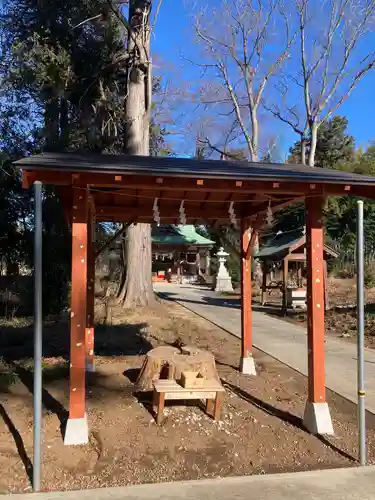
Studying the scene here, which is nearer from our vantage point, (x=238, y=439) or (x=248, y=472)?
(x=248, y=472)

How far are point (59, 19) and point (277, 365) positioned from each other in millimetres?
14634

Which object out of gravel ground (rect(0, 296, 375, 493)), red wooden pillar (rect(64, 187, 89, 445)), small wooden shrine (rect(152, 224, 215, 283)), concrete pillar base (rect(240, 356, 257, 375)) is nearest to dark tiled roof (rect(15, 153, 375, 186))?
red wooden pillar (rect(64, 187, 89, 445))

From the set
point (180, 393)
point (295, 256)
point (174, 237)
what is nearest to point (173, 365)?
point (180, 393)

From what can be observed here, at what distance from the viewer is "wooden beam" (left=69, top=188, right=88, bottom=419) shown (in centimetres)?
496

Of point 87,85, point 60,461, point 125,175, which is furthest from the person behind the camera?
point 87,85

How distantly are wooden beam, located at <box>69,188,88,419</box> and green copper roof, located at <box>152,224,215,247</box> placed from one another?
30738 millimetres

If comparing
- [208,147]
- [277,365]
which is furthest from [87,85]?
[208,147]

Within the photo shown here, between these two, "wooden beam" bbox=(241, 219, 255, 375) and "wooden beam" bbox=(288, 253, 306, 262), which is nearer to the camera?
"wooden beam" bbox=(241, 219, 255, 375)

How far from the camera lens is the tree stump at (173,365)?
6.27 meters

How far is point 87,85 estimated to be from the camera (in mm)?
17375

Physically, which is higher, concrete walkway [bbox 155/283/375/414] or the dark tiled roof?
the dark tiled roof

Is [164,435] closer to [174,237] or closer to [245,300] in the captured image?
[245,300]

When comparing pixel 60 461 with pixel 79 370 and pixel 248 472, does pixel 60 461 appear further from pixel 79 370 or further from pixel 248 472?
pixel 248 472

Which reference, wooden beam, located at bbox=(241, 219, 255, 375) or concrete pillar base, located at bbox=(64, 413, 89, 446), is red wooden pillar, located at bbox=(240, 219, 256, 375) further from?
concrete pillar base, located at bbox=(64, 413, 89, 446)
